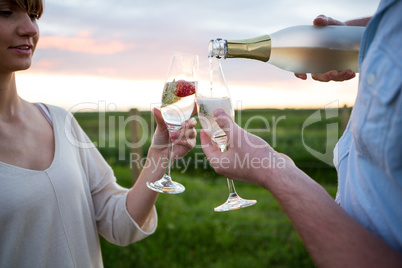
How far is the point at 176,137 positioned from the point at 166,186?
0.91 feet

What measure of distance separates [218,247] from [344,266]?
4.39 m

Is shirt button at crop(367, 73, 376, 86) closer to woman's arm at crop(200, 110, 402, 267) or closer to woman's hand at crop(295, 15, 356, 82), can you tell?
woman's arm at crop(200, 110, 402, 267)

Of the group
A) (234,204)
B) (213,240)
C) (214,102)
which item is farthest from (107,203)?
(213,240)

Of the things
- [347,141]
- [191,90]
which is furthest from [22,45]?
[347,141]

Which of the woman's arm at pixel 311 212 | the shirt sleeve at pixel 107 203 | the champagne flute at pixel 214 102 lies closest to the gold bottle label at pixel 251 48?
the champagne flute at pixel 214 102

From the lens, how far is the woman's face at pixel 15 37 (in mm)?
1907

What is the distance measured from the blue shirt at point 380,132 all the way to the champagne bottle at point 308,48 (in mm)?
924

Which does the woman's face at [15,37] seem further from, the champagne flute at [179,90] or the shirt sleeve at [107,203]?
the champagne flute at [179,90]

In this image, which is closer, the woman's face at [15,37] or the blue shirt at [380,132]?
the blue shirt at [380,132]

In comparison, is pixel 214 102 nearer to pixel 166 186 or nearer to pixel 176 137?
pixel 176 137

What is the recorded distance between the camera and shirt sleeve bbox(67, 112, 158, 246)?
7.30 feet

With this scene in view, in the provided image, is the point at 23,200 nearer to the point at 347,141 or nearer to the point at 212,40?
the point at 212,40

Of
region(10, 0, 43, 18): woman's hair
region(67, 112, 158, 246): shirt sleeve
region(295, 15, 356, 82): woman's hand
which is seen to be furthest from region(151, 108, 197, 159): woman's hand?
region(10, 0, 43, 18): woman's hair

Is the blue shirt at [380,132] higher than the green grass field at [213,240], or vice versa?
the blue shirt at [380,132]
